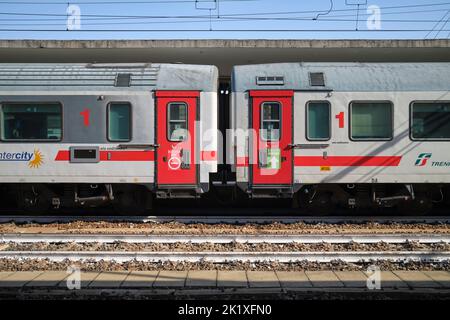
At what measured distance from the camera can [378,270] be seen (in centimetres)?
665

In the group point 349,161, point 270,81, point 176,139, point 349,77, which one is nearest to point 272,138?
point 270,81

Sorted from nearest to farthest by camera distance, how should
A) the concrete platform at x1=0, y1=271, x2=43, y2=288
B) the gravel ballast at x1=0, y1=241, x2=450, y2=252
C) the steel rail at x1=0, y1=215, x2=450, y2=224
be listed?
the concrete platform at x1=0, y1=271, x2=43, y2=288
the gravel ballast at x1=0, y1=241, x2=450, y2=252
the steel rail at x1=0, y1=215, x2=450, y2=224

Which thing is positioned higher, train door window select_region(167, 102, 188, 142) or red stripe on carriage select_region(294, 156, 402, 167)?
train door window select_region(167, 102, 188, 142)

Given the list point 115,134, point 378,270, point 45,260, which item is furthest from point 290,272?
point 115,134

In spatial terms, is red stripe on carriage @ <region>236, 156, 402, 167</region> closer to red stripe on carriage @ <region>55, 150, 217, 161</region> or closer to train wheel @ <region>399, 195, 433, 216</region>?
train wheel @ <region>399, 195, 433, 216</region>

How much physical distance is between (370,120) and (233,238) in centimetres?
456

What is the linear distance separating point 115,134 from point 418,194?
7367mm

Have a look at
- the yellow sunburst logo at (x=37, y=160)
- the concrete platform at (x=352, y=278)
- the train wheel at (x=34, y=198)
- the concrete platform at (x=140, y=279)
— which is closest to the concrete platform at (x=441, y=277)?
the concrete platform at (x=352, y=278)

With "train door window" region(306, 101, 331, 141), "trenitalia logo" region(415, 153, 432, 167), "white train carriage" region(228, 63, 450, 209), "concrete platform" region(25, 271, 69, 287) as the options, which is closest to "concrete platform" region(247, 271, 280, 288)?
"concrete platform" region(25, 271, 69, 287)

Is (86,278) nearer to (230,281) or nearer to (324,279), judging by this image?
(230,281)

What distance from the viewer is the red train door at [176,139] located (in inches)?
414

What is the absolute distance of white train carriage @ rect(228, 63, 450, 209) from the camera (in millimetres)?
10578

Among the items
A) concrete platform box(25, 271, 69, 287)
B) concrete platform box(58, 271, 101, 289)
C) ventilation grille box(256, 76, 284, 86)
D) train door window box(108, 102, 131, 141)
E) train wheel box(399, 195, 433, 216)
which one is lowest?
concrete platform box(25, 271, 69, 287)

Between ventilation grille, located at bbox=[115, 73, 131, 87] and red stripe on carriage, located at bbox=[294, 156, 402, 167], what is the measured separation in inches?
168
